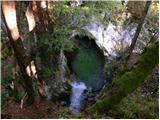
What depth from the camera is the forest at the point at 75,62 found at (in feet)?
22.5

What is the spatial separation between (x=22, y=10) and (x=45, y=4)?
1.11 metres

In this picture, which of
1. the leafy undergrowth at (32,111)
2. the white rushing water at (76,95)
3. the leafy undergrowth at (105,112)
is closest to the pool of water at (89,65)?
the white rushing water at (76,95)

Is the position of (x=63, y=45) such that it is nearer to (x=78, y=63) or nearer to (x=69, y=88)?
(x=69, y=88)

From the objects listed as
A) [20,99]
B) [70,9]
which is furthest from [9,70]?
[70,9]

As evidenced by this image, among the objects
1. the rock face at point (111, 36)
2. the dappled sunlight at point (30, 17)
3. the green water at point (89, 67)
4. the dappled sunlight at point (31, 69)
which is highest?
the rock face at point (111, 36)

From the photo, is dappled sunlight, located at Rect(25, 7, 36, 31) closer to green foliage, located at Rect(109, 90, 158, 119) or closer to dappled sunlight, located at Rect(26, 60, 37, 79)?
dappled sunlight, located at Rect(26, 60, 37, 79)

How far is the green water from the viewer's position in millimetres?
→ 13164

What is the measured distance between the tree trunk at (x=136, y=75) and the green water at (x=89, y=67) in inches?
228

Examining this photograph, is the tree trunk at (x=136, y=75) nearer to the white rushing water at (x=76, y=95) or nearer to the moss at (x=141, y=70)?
the moss at (x=141, y=70)

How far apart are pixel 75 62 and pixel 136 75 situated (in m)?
7.94

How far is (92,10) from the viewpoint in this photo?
10.7 m

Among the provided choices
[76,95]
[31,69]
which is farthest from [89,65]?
[31,69]

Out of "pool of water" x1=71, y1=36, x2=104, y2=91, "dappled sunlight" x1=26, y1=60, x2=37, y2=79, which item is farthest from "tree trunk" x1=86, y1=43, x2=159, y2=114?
"pool of water" x1=71, y1=36, x2=104, y2=91

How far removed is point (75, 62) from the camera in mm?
14266
